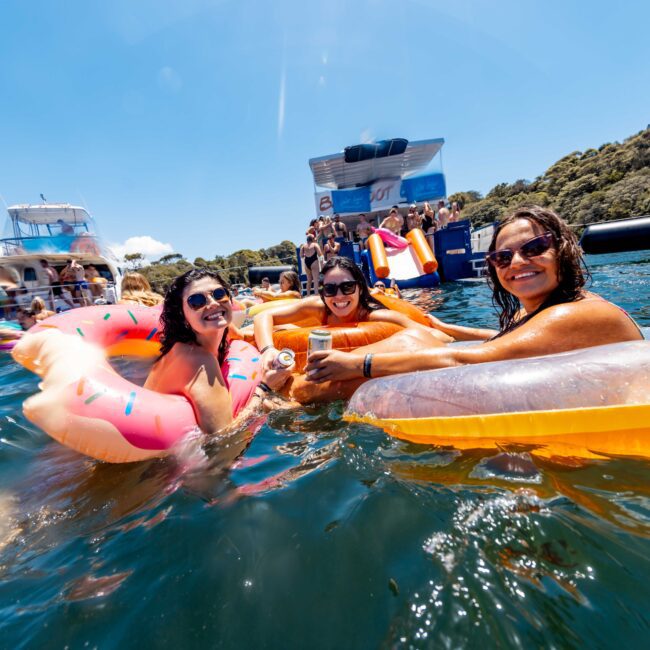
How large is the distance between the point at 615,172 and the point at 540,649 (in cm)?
4518

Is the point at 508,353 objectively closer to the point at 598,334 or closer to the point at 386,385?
the point at 598,334

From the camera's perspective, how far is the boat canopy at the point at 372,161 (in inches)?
688

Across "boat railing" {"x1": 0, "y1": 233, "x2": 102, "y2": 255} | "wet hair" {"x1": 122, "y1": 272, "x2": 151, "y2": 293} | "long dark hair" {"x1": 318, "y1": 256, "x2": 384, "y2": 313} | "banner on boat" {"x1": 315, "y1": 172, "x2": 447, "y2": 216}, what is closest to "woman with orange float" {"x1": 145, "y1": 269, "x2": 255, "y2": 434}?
"long dark hair" {"x1": 318, "y1": 256, "x2": 384, "y2": 313}

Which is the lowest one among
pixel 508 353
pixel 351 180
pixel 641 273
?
pixel 641 273

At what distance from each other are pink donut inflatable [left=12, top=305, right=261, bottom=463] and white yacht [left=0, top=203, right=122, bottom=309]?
973cm

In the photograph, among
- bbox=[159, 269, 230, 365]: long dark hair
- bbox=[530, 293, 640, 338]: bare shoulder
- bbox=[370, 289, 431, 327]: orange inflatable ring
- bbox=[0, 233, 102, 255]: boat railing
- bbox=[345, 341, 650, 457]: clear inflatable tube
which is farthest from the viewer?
bbox=[0, 233, 102, 255]: boat railing

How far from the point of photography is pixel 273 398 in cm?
261

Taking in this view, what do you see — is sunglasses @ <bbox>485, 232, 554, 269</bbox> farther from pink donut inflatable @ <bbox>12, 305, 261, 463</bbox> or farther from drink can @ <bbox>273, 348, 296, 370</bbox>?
pink donut inflatable @ <bbox>12, 305, 261, 463</bbox>

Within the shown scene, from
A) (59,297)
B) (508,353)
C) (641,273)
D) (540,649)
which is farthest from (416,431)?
(59,297)

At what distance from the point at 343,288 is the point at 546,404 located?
Result: 195cm

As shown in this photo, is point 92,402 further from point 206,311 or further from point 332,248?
point 332,248

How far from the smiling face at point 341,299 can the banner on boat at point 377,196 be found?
50.0ft

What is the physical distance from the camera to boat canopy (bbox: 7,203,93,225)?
13789 mm

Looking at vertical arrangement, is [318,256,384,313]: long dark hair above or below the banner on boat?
below
